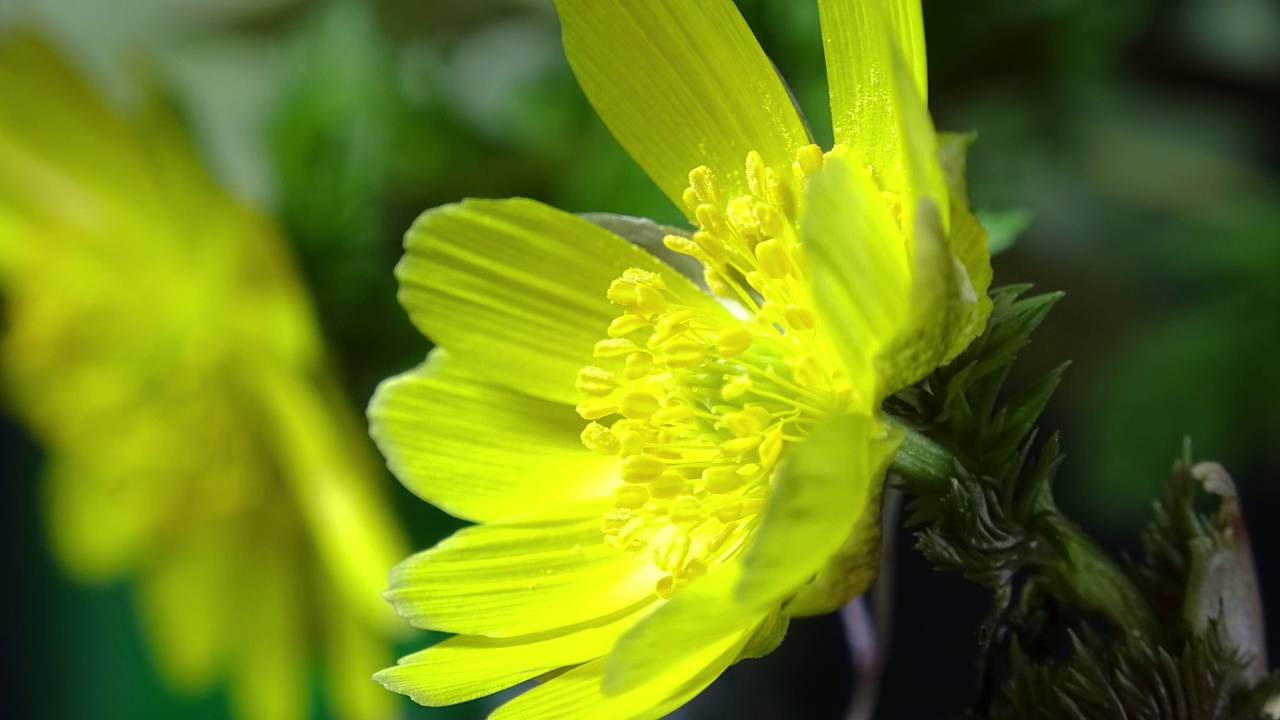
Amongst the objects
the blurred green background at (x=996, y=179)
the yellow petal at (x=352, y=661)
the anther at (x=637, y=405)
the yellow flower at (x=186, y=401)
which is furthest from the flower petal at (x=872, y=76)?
the yellow petal at (x=352, y=661)

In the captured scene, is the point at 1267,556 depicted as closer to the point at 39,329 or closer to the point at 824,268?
the point at 824,268

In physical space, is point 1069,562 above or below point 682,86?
below

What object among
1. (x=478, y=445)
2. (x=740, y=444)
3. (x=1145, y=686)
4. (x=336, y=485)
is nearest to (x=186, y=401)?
(x=336, y=485)

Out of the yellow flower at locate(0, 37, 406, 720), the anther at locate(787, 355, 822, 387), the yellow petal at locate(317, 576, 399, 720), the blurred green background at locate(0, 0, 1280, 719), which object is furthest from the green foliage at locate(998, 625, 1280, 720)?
the yellow petal at locate(317, 576, 399, 720)

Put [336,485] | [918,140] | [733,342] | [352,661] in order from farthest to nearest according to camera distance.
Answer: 1. [352,661]
2. [336,485]
3. [733,342]
4. [918,140]

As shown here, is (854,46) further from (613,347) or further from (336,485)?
(336,485)

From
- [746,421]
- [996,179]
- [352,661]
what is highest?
[746,421]
